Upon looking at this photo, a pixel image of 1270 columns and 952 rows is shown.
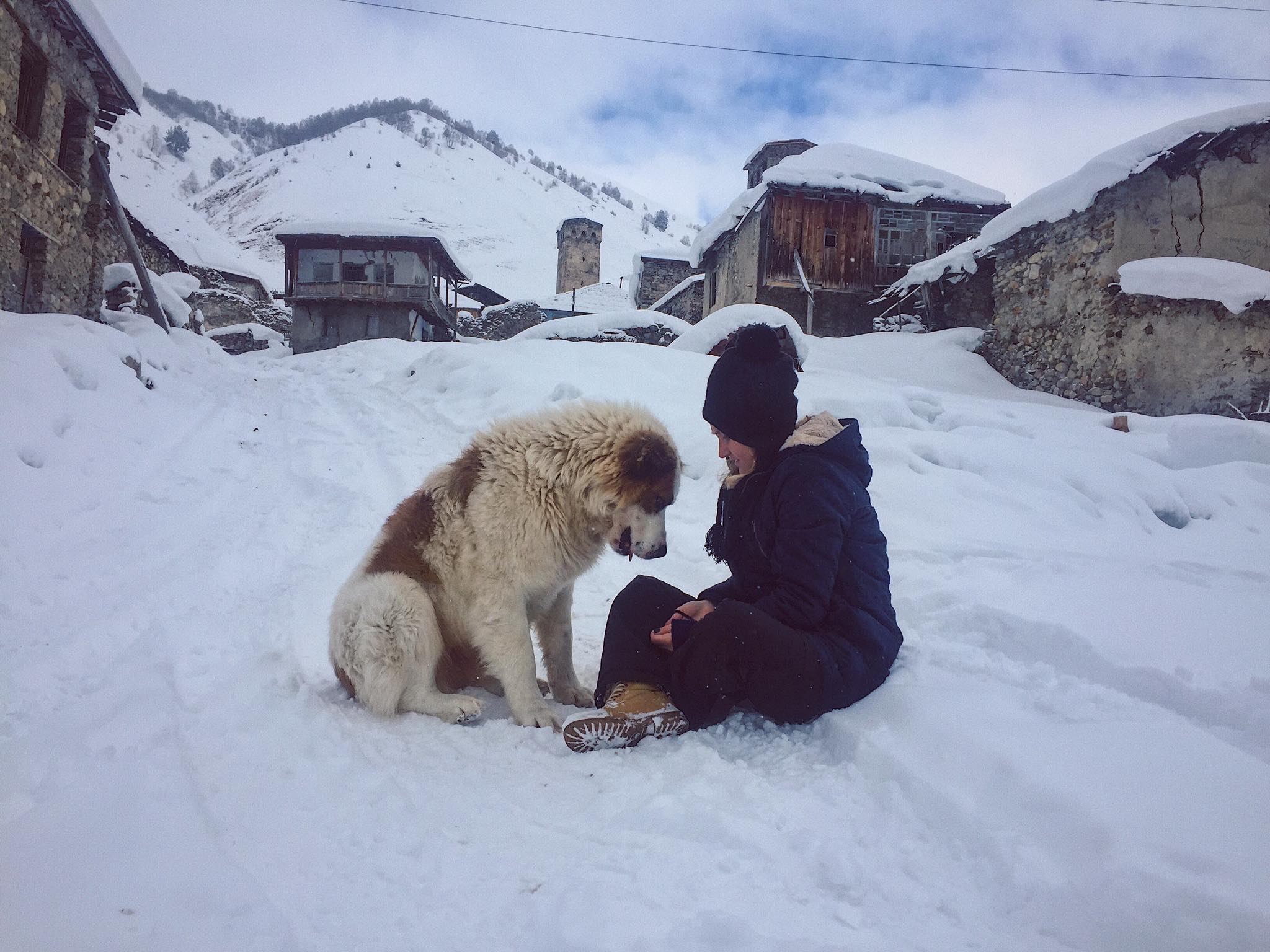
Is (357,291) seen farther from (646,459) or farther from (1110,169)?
(646,459)

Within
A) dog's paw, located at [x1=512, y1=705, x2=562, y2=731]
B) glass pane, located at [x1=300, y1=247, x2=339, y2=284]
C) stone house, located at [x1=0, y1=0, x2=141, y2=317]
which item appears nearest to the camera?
dog's paw, located at [x1=512, y1=705, x2=562, y2=731]

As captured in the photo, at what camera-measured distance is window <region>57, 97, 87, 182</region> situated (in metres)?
11.4

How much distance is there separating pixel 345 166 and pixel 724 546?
98.3 meters

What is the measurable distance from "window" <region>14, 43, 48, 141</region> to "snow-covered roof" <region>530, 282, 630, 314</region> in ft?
93.4

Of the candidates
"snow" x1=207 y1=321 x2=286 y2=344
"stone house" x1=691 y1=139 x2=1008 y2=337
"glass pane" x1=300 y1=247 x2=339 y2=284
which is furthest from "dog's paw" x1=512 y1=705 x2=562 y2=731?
"snow" x1=207 y1=321 x2=286 y2=344

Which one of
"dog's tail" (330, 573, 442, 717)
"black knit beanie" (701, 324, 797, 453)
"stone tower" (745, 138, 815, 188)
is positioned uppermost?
"stone tower" (745, 138, 815, 188)

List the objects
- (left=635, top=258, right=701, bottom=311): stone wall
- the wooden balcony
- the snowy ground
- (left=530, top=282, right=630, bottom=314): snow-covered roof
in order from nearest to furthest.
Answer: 1. the snowy ground
2. the wooden balcony
3. (left=635, top=258, right=701, bottom=311): stone wall
4. (left=530, top=282, right=630, bottom=314): snow-covered roof

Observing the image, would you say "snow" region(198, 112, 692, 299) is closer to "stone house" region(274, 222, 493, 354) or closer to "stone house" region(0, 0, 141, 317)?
"stone house" region(274, 222, 493, 354)

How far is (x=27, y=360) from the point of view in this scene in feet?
19.9

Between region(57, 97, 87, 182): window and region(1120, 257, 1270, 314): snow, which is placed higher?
region(57, 97, 87, 182): window

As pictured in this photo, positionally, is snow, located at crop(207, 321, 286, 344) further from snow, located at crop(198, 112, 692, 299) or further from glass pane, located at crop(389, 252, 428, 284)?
snow, located at crop(198, 112, 692, 299)

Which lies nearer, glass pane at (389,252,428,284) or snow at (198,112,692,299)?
glass pane at (389,252,428,284)

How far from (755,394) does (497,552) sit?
1.33 m

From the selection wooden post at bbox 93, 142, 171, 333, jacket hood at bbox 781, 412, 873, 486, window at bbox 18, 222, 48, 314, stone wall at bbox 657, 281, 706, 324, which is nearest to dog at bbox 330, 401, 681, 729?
jacket hood at bbox 781, 412, 873, 486
